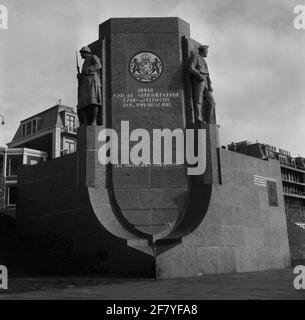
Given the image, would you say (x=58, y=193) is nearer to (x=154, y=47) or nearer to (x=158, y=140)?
(x=158, y=140)

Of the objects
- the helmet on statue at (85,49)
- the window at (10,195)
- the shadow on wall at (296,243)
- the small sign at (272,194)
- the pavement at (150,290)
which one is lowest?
the pavement at (150,290)

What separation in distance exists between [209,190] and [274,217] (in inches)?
219

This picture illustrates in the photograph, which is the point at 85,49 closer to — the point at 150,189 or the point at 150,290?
the point at 150,189

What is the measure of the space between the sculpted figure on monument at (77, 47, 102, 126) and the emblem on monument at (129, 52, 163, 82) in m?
1.61

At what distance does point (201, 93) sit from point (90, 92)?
5106 mm

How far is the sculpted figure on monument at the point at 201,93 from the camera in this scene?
801 inches

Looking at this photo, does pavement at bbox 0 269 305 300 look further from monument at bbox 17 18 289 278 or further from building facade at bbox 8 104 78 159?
building facade at bbox 8 104 78 159

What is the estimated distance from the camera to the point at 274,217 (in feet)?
74.4

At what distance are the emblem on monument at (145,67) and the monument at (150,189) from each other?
0.05 metres

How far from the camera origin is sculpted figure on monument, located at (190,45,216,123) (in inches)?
801

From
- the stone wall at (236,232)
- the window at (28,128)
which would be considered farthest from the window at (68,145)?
the stone wall at (236,232)

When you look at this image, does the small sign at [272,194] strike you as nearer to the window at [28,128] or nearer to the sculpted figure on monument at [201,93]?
the sculpted figure on monument at [201,93]

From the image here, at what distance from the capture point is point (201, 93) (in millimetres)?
20453
